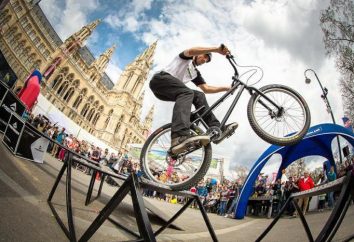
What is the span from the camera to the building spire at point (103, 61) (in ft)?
289

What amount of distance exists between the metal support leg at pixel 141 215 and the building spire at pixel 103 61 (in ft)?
299

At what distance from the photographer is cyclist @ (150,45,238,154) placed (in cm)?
344

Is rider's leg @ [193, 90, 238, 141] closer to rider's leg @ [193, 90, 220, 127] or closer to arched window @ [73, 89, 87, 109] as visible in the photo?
rider's leg @ [193, 90, 220, 127]

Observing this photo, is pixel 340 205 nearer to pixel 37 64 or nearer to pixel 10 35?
pixel 10 35

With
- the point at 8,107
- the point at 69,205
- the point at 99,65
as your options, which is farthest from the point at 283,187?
the point at 99,65

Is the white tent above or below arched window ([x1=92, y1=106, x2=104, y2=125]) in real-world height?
below

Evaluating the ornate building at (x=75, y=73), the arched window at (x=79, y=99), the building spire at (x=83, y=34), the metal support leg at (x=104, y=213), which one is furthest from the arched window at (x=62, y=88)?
the metal support leg at (x=104, y=213)

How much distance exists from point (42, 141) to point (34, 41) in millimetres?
65984

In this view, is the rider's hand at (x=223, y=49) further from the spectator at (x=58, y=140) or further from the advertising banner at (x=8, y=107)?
the spectator at (x=58, y=140)

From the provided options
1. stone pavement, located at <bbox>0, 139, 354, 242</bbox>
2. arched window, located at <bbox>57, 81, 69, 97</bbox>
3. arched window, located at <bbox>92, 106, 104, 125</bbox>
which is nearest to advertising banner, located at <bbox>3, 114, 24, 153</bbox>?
stone pavement, located at <bbox>0, 139, 354, 242</bbox>

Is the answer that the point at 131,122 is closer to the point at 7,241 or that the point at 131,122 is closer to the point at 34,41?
the point at 34,41

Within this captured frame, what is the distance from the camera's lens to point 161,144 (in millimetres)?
4172

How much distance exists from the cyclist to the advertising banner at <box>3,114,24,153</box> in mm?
4079

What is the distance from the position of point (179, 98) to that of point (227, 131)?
84 centimetres
